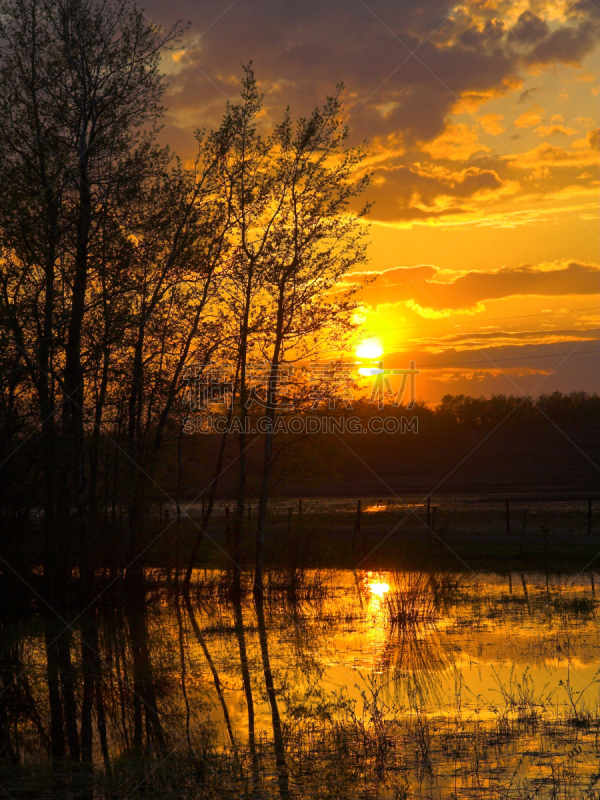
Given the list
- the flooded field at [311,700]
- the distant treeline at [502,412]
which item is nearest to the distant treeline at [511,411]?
the distant treeline at [502,412]

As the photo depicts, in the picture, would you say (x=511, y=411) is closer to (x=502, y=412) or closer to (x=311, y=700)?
(x=502, y=412)

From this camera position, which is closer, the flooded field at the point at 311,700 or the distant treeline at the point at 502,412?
the flooded field at the point at 311,700

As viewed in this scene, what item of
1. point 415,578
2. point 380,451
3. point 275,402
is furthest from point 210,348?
point 380,451

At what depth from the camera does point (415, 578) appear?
1941 centimetres

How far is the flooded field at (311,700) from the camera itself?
743 centimetres

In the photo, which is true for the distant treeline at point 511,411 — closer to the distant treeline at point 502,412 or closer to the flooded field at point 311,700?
the distant treeline at point 502,412

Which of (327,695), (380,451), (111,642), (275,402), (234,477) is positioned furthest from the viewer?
(380,451)

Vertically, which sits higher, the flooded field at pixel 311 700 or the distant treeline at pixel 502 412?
the distant treeline at pixel 502 412

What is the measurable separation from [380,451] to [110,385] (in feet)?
247

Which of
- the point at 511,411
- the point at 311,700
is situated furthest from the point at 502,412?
the point at 311,700

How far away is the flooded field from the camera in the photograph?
7.43 meters

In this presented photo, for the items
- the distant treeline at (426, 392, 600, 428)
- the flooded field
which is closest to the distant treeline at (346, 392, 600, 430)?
the distant treeline at (426, 392, 600, 428)

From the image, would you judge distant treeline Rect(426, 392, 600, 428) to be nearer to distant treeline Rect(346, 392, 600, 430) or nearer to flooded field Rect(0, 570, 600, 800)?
distant treeline Rect(346, 392, 600, 430)

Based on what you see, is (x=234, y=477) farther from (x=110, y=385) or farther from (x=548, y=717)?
(x=548, y=717)
